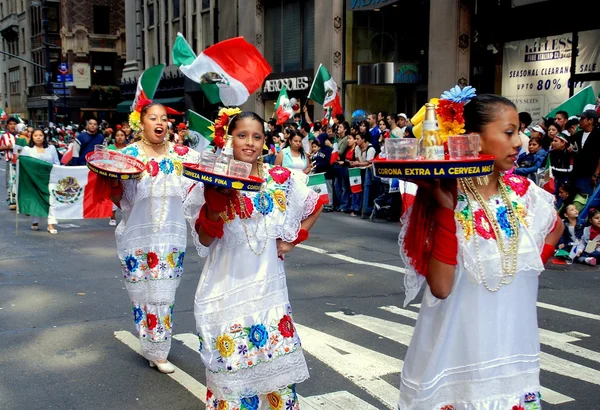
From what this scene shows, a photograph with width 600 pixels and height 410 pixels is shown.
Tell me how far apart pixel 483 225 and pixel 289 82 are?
2504cm

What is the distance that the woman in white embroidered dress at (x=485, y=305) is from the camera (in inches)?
110

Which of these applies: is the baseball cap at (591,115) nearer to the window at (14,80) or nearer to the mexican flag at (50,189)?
the mexican flag at (50,189)

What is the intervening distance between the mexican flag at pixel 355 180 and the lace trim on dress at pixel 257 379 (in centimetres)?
1127

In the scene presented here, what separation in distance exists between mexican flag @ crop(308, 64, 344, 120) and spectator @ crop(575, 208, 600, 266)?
9.23 metres

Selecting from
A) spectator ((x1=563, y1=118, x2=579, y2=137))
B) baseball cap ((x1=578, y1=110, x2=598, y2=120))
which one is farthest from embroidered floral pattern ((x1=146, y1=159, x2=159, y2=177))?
spectator ((x1=563, y1=118, x2=579, y2=137))

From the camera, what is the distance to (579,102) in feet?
42.0

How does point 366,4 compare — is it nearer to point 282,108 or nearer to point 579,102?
point 282,108

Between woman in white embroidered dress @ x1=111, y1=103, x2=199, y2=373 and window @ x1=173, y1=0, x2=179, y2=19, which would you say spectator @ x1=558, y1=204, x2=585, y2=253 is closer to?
woman in white embroidered dress @ x1=111, y1=103, x2=199, y2=373

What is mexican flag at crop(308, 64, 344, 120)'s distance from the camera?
723 inches

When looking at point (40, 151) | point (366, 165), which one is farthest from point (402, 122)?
point (40, 151)

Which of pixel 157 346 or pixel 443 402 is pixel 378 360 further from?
pixel 443 402

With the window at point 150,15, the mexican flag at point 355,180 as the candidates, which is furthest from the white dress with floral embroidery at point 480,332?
the window at point 150,15

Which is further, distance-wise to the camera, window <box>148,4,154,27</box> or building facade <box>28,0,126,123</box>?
building facade <box>28,0,126,123</box>

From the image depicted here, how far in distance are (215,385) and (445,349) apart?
1455 millimetres
